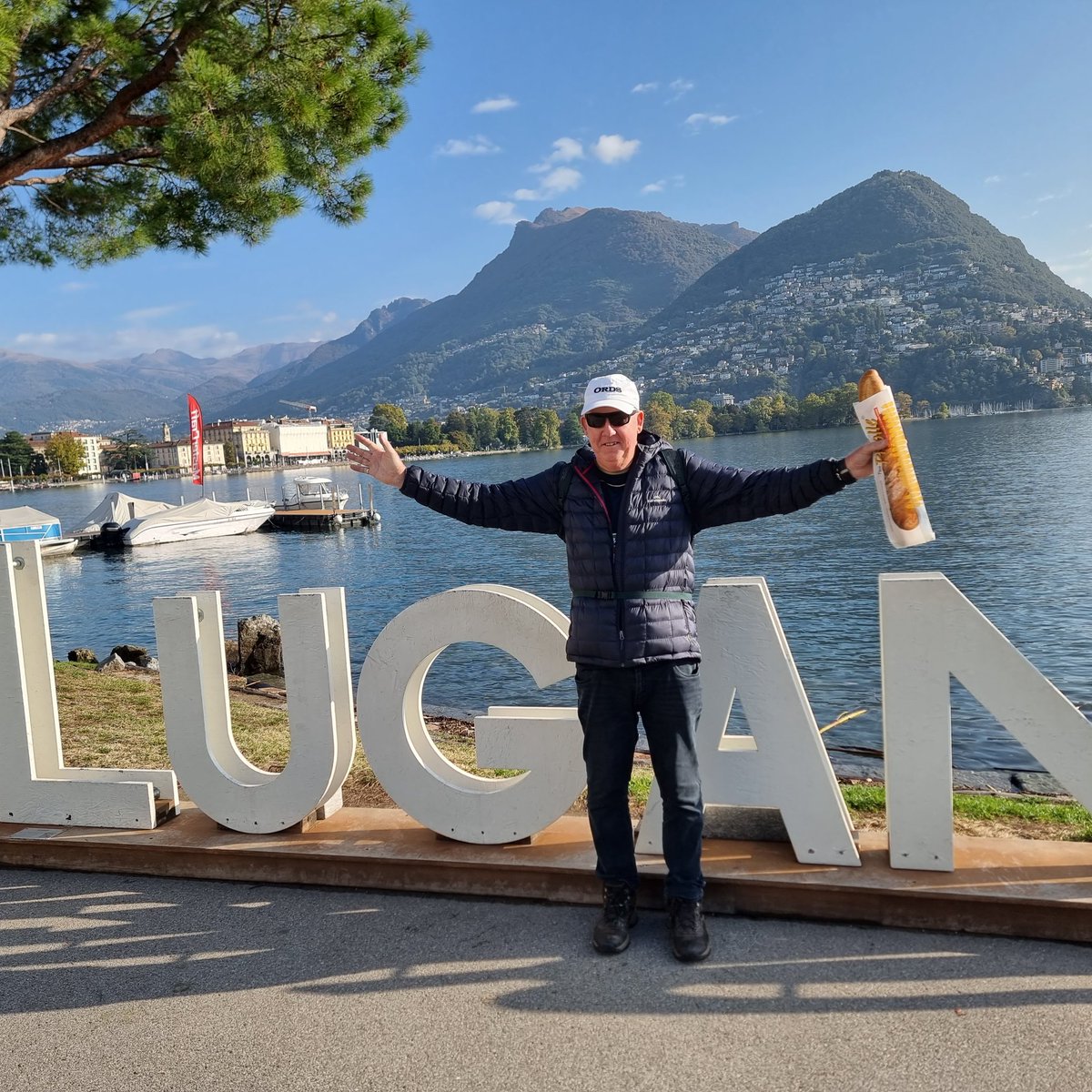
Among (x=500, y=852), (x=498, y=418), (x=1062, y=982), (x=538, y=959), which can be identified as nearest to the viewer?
(x=1062, y=982)

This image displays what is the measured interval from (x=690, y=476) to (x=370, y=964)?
2137 millimetres

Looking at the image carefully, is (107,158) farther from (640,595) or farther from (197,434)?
(197,434)

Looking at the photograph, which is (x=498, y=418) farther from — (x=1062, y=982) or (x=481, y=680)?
A: (x=1062, y=982)

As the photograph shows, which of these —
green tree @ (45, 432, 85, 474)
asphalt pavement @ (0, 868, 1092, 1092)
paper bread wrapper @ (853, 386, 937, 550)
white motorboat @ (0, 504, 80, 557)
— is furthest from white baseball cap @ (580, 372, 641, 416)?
green tree @ (45, 432, 85, 474)

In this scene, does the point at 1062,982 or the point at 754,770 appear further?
the point at 754,770

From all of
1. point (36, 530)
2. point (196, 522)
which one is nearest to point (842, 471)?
point (36, 530)

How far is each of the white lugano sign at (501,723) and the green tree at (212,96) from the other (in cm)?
409

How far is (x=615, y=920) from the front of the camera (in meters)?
3.42

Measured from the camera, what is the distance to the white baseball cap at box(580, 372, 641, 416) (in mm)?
3441

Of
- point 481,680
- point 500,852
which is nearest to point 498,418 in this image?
point 481,680

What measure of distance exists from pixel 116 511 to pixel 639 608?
5184cm

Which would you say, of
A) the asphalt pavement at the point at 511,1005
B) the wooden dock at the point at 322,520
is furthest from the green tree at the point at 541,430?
the asphalt pavement at the point at 511,1005

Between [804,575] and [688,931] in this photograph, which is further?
[804,575]

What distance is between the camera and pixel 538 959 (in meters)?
3.32
